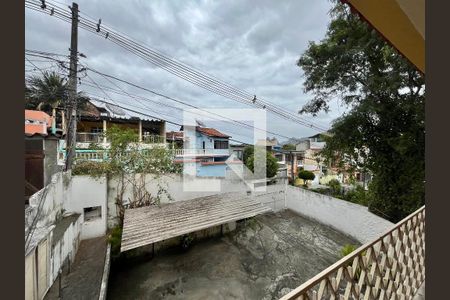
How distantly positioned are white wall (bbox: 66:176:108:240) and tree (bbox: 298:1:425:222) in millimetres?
6516

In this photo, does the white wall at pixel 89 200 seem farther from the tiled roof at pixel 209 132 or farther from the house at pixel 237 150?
the house at pixel 237 150

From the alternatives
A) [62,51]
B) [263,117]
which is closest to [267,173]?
[263,117]

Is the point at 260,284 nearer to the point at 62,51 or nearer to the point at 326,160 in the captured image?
the point at 326,160

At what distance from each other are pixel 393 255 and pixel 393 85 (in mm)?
4179

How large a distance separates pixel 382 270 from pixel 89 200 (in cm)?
A: 601

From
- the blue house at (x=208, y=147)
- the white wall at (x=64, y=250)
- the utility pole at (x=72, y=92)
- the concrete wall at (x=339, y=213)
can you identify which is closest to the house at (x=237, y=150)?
the blue house at (x=208, y=147)

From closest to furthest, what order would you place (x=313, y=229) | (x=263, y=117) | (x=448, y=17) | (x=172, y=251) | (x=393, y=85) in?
(x=448, y=17)
(x=393, y=85)
(x=172, y=251)
(x=313, y=229)
(x=263, y=117)

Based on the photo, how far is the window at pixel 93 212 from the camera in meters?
5.55

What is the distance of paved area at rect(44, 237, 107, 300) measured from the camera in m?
3.24

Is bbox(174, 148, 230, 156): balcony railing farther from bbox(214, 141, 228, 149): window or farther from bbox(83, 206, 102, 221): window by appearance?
bbox(83, 206, 102, 221): window

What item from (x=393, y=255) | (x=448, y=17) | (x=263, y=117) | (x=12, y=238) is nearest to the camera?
(x=12, y=238)

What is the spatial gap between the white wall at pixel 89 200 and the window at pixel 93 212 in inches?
2.8

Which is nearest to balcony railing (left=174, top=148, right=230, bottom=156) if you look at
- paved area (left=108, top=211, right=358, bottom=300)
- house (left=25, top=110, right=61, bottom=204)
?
paved area (left=108, top=211, right=358, bottom=300)

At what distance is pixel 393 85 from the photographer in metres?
4.67
